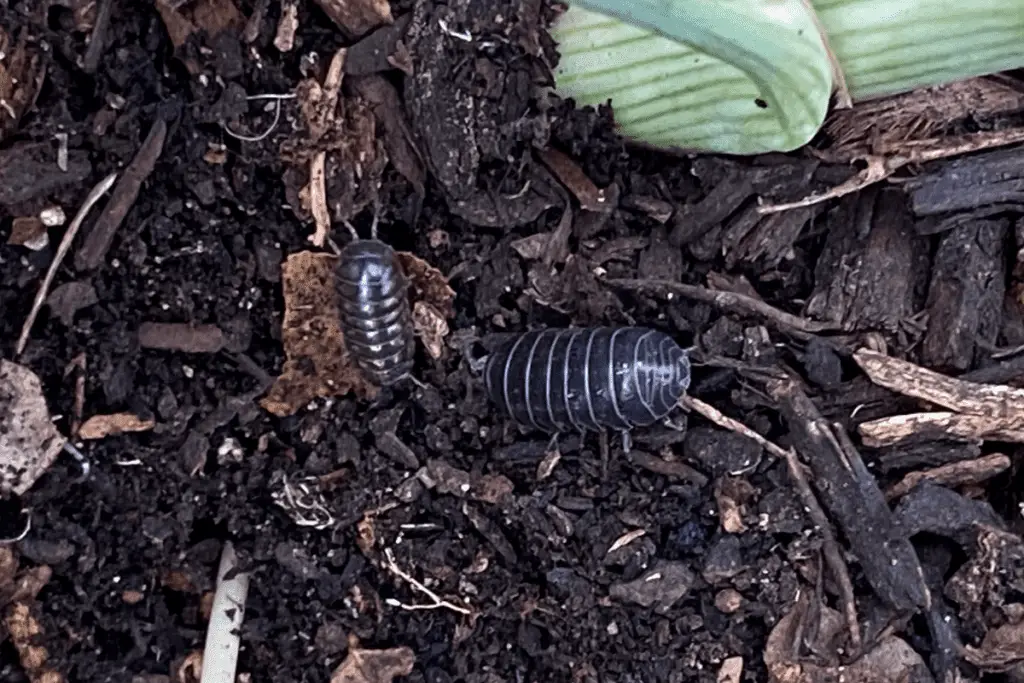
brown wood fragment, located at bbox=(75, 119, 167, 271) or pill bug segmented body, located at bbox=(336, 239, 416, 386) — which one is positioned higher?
brown wood fragment, located at bbox=(75, 119, 167, 271)

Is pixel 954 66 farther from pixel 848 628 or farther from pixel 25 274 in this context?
pixel 25 274

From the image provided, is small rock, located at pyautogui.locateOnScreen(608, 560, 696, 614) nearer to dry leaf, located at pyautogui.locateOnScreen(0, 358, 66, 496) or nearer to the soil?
the soil

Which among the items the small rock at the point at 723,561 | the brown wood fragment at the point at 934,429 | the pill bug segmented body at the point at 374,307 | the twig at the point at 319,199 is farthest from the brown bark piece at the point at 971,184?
the twig at the point at 319,199

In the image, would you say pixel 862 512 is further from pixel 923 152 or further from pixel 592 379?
pixel 923 152

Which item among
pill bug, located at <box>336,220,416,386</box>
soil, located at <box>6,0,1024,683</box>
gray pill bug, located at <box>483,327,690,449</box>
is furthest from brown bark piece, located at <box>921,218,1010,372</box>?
pill bug, located at <box>336,220,416,386</box>

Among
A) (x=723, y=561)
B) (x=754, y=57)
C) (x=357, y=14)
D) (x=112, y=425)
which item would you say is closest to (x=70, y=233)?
(x=112, y=425)

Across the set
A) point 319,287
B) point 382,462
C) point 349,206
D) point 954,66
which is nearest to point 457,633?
point 382,462
